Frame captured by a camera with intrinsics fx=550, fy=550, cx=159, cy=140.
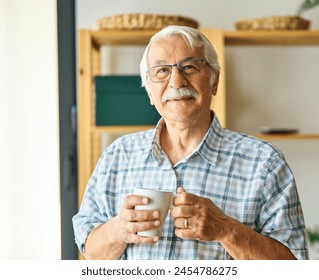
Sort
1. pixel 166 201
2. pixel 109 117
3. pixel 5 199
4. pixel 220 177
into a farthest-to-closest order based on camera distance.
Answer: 1. pixel 109 117
2. pixel 5 199
3. pixel 220 177
4. pixel 166 201

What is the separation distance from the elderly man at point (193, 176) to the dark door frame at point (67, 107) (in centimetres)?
26

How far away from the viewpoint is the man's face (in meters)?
0.68

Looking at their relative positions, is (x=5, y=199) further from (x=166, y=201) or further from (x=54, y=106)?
(x=166, y=201)

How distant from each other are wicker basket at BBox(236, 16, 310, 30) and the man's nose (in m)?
0.68

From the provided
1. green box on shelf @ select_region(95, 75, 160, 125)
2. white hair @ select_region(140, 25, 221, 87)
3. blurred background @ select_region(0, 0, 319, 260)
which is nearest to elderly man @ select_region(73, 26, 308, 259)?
white hair @ select_region(140, 25, 221, 87)

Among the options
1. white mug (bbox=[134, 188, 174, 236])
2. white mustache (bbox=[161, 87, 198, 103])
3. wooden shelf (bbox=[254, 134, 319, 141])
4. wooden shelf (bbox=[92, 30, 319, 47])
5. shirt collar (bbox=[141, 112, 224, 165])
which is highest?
wooden shelf (bbox=[92, 30, 319, 47])

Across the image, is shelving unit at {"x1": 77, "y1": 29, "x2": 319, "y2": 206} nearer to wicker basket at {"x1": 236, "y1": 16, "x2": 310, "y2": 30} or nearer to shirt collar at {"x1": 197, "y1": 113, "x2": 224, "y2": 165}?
wicker basket at {"x1": 236, "y1": 16, "x2": 310, "y2": 30}

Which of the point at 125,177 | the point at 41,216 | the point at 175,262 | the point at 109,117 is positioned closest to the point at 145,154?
the point at 125,177

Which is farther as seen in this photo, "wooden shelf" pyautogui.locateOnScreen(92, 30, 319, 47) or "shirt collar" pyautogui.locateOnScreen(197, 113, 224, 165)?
"wooden shelf" pyautogui.locateOnScreen(92, 30, 319, 47)

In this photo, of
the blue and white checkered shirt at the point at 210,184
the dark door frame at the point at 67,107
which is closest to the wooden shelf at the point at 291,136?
the dark door frame at the point at 67,107

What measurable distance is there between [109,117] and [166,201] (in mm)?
731

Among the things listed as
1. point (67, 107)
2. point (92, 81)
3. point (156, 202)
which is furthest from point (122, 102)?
point (156, 202)

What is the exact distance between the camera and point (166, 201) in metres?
0.60

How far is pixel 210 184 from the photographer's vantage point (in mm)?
701
